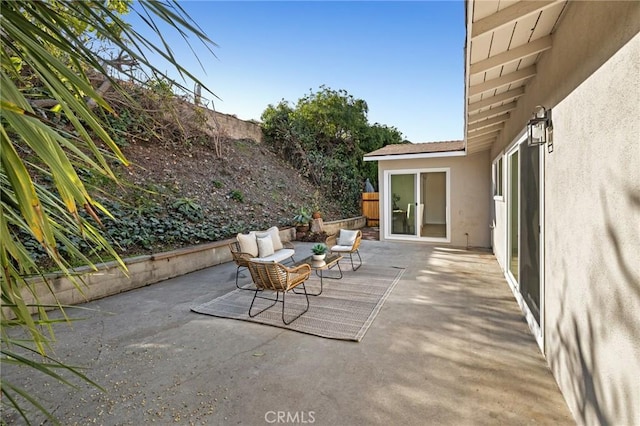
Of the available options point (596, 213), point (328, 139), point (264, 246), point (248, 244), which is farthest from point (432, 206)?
point (596, 213)

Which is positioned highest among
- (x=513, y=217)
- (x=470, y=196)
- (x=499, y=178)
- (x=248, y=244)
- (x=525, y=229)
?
(x=499, y=178)

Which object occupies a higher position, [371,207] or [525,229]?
[371,207]

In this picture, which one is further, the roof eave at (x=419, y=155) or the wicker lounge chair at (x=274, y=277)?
the roof eave at (x=419, y=155)

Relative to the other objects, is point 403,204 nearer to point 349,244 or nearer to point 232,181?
point 349,244

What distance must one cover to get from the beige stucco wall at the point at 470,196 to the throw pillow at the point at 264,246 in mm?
5383

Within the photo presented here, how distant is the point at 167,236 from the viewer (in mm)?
6547

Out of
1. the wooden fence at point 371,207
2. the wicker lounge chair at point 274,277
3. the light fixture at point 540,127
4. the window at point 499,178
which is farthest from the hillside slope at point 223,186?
the light fixture at point 540,127

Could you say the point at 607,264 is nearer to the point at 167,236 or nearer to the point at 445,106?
the point at 167,236

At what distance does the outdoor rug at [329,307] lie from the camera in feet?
12.1

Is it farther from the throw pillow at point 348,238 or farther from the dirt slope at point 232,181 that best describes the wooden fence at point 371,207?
the throw pillow at point 348,238

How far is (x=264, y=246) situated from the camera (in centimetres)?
590

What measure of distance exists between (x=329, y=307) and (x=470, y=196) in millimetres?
6110

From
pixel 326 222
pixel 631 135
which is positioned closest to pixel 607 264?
pixel 631 135

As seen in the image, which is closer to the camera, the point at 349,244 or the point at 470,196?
the point at 349,244
